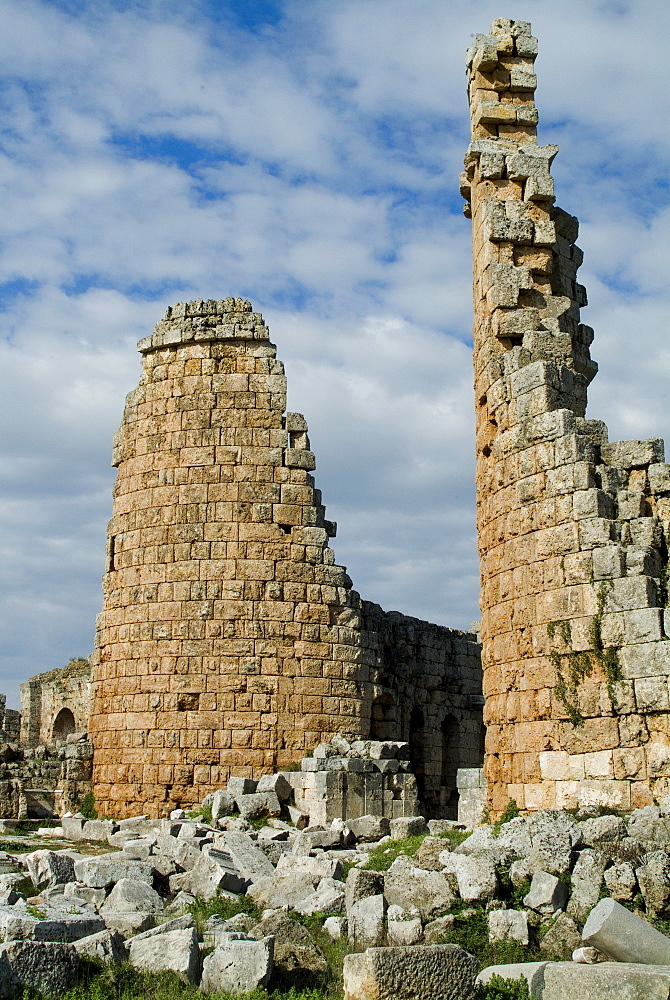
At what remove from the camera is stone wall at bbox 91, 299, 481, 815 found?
1403cm

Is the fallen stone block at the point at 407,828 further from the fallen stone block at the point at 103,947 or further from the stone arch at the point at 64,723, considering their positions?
the stone arch at the point at 64,723

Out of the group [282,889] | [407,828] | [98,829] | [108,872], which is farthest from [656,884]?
[98,829]

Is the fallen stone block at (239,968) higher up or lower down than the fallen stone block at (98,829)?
lower down

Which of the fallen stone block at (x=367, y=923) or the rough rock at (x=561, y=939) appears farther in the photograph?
the fallen stone block at (x=367, y=923)

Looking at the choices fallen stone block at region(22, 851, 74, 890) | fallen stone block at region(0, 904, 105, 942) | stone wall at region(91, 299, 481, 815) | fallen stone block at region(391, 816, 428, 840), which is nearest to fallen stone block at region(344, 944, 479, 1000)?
fallen stone block at region(0, 904, 105, 942)

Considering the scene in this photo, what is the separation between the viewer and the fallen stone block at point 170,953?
6.88 meters

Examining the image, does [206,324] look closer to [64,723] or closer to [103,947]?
[103,947]

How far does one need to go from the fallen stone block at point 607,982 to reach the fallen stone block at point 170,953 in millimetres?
2154

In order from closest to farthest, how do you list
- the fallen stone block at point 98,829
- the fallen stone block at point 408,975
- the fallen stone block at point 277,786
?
the fallen stone block at point 408,975 < the fallen stone block at point 98,829 < the fallen stone block at point 277,786

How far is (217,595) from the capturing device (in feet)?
47.2

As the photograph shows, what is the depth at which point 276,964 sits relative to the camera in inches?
276

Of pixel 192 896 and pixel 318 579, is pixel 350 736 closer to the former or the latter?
pixel 318 579

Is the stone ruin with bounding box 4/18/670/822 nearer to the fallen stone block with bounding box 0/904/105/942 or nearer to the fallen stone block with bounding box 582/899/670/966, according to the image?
the fallen stone block with bounding box 582/899/670/966

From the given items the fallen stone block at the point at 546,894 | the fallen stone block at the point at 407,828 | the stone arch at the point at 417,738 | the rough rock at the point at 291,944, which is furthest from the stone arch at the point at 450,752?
the rough rock at the point at 291,944
